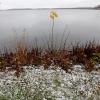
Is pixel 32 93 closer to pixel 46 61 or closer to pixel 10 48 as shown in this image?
pixel 46 61

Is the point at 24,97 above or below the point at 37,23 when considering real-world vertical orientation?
above

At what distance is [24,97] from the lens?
6273 mm

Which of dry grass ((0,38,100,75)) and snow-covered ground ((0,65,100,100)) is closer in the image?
snow-covered ground ((0,65,100,100))

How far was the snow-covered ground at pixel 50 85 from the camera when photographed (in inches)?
253

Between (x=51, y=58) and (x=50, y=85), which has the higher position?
(x=50, y=85)

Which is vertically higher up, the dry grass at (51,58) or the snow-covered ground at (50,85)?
the snow-covered ground at (50,85)

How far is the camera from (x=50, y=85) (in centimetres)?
696

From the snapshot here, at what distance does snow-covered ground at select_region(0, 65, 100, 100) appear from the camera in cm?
643

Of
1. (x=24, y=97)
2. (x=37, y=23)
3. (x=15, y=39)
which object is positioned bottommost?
(x=37, y=23)

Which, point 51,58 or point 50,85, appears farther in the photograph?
point 51,58

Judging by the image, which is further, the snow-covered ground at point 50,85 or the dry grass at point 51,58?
the dry grass at point 51,58

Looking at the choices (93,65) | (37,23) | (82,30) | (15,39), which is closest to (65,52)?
(93,65)

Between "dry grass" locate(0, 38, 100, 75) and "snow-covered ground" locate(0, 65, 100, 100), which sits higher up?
"snow-covered ground" locate(0, 65, 100, 100)

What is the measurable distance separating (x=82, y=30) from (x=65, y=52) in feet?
14.9
